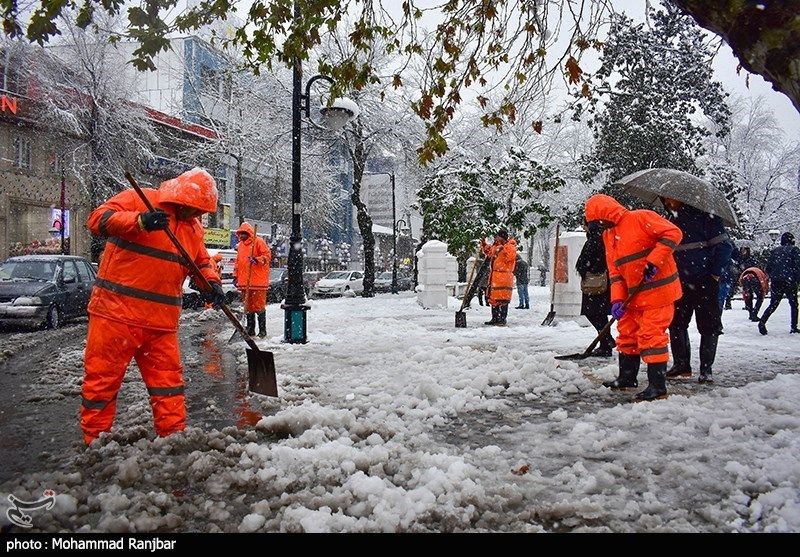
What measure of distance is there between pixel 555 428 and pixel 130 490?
9.62 ft

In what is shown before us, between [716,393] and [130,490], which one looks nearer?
[130,490]

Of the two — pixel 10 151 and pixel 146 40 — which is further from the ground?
pixel 10 151

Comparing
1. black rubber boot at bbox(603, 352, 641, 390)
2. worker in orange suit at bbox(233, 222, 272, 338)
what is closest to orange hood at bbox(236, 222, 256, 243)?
worker in orange suit at bbox(233, 222, 272, 338)

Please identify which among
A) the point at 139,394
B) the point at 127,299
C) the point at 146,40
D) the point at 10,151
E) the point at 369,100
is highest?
the point at 369,100

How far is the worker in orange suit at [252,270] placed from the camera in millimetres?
9742

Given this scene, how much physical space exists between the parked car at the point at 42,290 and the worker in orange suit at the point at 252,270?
4917 mm

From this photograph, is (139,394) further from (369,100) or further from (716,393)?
(369,100)

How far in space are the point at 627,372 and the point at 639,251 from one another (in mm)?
1188

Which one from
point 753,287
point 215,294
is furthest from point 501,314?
point 215,294

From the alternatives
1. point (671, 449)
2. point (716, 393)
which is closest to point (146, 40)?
point (671, 449)

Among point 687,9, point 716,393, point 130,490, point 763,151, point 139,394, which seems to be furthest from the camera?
point 763,151

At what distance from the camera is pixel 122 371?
3.66m

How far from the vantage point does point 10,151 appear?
2291 cm

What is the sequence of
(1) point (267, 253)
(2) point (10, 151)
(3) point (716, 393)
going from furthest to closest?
(2) point (10, 151) < (1) point (267, 253) < (3) point (716, 393)
